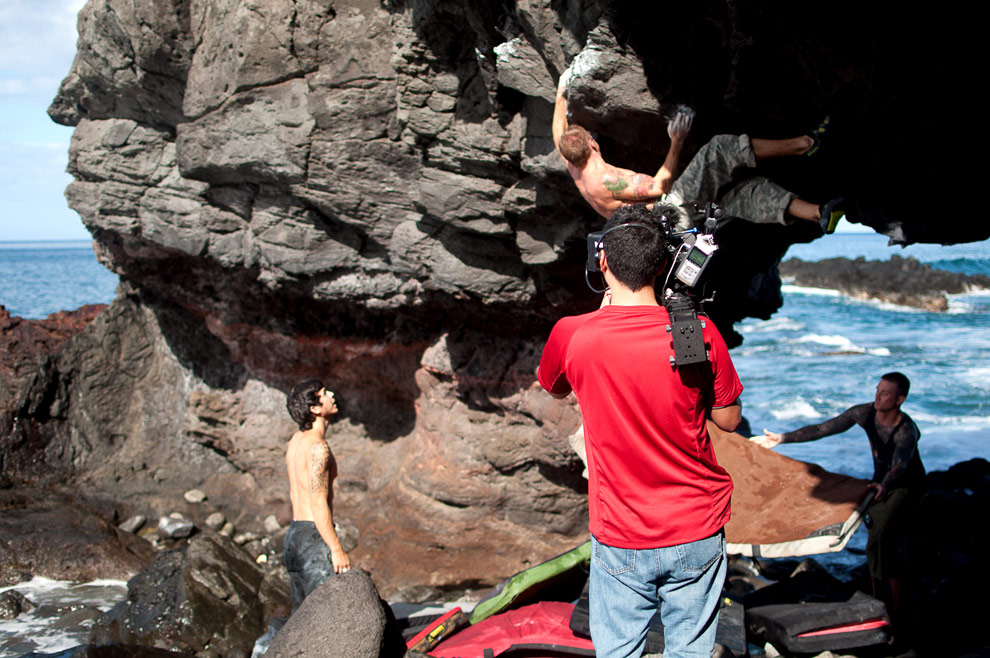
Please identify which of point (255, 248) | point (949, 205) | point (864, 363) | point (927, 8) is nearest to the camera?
point (927, 8)

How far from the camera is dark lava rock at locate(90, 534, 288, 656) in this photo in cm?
558

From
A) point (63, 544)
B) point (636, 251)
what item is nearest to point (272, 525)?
point (63, 544)

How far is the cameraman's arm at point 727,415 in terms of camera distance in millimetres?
2445

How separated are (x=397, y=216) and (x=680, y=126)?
10.9ft

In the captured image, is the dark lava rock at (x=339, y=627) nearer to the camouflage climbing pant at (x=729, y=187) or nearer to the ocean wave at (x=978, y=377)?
the camouflage climbing pant at (x=729, y=187)

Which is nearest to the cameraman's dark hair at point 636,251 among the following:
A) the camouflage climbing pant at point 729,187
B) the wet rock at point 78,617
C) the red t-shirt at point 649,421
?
the red t-shirt at point 649,421

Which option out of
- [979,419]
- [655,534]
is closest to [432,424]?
[655,534]

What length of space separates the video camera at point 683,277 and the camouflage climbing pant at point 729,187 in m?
1.64

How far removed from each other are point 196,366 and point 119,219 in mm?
2310

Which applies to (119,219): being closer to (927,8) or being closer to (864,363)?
(927,8)

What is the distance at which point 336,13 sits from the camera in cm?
622

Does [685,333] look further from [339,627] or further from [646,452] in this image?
[339,627]

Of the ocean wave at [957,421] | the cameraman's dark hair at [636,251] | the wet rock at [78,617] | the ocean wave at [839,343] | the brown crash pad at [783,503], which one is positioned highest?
the cameraman's dark hair at [636,251]

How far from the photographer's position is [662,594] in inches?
94.8
